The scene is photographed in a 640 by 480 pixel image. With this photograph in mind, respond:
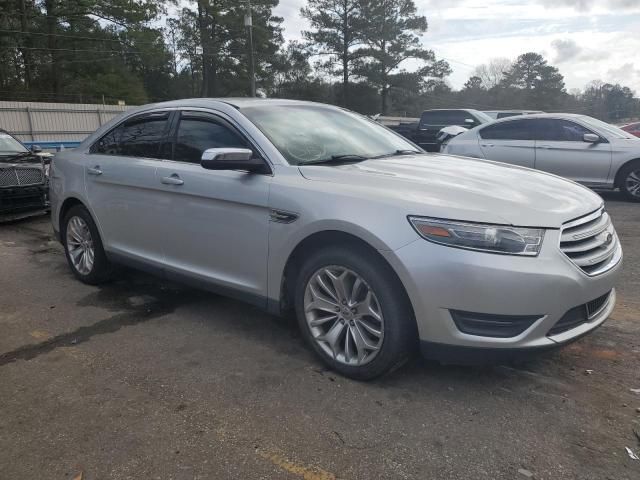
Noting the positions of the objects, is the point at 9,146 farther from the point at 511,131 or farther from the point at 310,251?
the point at 511,131

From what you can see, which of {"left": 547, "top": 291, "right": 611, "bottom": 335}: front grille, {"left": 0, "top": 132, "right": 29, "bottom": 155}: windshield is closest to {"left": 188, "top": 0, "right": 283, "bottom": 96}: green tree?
{"left": 0, "top": 132, "right": 29, "bottom": 155}: windshield

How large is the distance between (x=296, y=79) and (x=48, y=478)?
169ft

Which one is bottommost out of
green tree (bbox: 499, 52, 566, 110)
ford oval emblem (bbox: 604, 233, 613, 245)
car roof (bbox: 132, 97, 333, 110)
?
ford oval emblem (bbox: 604, 233, 613, 245)

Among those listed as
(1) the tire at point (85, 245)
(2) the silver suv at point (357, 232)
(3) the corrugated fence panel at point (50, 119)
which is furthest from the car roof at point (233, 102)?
(3) the corrugated fence panel at point (50, 119)

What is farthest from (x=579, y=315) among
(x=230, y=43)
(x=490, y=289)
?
(x=230, y=43)

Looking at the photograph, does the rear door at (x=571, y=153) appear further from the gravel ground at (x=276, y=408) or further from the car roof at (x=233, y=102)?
the car roof at (x=233, y=102)

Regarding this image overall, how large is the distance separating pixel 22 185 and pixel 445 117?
11462 mm

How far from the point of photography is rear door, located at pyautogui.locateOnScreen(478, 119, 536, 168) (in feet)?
31.5

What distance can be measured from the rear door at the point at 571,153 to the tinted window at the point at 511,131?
8.1 inches

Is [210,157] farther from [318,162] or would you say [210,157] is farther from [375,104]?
[375,104]

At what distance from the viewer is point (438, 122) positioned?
16.1m

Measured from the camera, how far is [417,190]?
9.82ft

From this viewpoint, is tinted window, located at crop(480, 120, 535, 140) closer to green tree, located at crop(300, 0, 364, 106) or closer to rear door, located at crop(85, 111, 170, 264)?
rear door, located at crop(85, 111, 170, 264)

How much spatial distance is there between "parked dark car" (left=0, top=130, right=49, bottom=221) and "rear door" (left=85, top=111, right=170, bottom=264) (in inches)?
160
